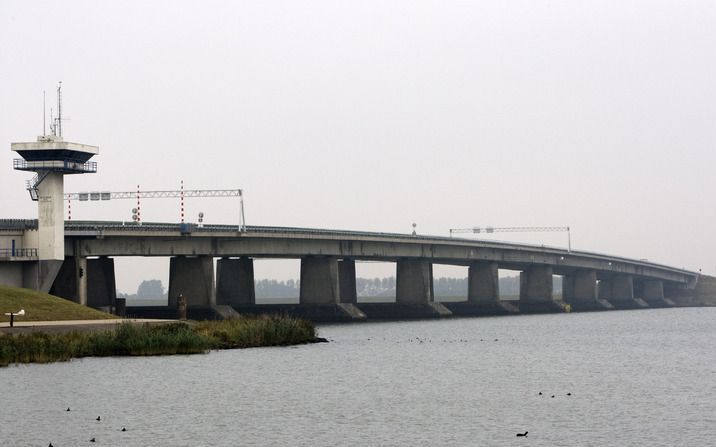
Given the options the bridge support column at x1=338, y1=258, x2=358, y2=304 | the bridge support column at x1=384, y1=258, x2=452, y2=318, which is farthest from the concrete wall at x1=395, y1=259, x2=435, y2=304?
the bridge support column at x1=338, y1=258, x2=358, y2=304

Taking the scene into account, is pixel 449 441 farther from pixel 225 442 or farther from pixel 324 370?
pixel 324 370

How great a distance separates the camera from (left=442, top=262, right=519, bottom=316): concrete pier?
187750 mm

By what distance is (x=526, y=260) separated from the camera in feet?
642

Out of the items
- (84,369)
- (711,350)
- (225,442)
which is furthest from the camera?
(711,350)

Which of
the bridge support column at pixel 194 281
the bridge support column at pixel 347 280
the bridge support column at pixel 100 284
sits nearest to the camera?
the bridge support column at pixel 100 284

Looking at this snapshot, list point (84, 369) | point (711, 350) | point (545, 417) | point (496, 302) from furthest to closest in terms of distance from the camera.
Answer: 1. point (496, 302)
2. point (711, 350)
3. point (84, 369)
4. point (545, 417)

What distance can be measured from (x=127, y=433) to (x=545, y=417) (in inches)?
728

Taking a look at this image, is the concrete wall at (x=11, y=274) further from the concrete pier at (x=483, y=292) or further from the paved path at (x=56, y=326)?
the concrete pier at (x=483, y=292)

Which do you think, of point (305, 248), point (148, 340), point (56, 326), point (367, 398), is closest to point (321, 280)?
point (305, 248)

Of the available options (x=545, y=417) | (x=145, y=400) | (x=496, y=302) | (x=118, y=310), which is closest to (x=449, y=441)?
(x=545, y=417)

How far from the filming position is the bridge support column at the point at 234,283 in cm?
14862

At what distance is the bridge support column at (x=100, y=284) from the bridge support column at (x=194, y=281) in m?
7.51

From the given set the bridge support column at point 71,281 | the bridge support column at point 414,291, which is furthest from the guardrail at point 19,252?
the bridge support column at point 414,291

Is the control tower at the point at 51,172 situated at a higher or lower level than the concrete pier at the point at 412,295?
higher
